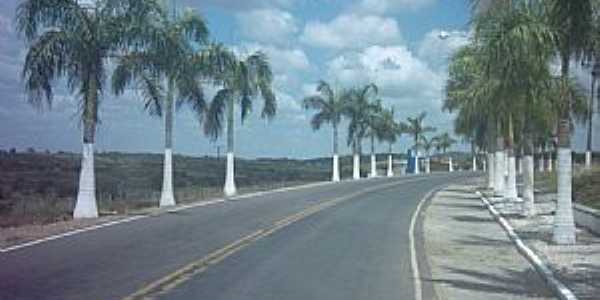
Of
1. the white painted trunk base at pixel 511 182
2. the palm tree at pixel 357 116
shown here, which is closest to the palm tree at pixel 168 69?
the white painted trunk base at pixel 511 182

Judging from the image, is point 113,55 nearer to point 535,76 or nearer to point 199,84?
point 199,84

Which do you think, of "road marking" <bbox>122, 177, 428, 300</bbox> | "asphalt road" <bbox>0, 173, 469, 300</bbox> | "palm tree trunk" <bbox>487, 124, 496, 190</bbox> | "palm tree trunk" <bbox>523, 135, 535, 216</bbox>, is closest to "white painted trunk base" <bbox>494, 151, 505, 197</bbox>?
"palm tree trunk" <bbox>487, 124, 496, 190</bbox>

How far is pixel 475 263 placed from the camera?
18.6 metres

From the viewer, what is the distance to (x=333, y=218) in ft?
97.6

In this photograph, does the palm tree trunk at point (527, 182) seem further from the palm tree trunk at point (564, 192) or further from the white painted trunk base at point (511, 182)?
the palm tree trunk at point (564, 192)

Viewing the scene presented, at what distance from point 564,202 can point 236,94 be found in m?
29.4

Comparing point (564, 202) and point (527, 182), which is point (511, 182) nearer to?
point (527, 182)

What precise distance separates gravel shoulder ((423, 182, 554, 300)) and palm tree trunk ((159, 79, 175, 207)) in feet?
33.4

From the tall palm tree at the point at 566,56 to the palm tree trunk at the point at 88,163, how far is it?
13904 millimetres

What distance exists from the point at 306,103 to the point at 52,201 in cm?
4465

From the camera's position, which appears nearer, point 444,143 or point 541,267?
point 541,267

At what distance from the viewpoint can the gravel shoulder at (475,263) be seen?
14.4m

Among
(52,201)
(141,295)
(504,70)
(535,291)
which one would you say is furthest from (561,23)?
(52,201)

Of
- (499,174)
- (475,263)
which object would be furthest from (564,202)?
(499,174)
